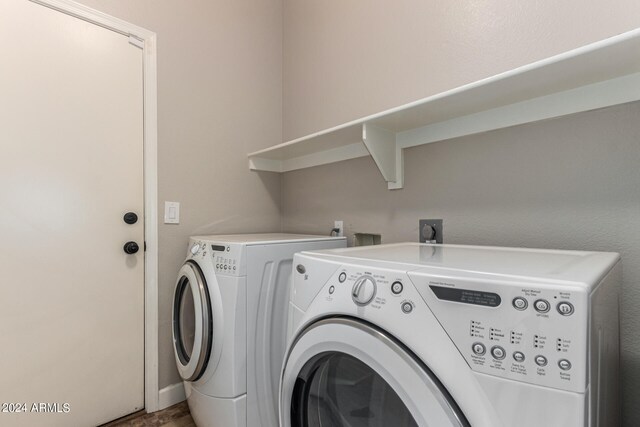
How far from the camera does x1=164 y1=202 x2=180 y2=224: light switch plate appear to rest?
68.0 inches

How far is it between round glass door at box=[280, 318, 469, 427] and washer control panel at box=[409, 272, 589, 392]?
3.9 inches

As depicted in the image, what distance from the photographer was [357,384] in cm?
75

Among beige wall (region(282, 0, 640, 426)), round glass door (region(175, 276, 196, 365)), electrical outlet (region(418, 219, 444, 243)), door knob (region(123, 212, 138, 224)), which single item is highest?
beige wall (region(282, 0, 640, 426))

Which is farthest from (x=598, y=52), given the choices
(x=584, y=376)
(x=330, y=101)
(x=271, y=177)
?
(x=271, y=177)

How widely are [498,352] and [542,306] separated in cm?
10

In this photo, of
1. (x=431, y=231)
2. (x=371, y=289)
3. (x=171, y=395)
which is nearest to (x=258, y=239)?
(x=431, y=231)

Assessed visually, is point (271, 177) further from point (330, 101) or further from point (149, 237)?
point (149, 237)

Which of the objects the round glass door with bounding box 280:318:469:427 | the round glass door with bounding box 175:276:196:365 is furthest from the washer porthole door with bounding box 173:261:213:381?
the round glass door with bounding box 280:318:469:427

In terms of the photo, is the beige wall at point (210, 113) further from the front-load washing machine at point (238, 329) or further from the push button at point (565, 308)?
the push button at point (565, 308)

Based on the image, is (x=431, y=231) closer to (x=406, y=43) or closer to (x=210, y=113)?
(x=406, y=43)

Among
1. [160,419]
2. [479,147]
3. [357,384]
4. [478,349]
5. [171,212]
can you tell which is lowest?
[160,419]

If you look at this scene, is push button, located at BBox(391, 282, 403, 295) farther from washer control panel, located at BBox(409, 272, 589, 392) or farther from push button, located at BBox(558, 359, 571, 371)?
push button, located at BBox(558, 359, 571, 371)

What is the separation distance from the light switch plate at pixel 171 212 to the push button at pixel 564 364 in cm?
176

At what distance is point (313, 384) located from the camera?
83cm
